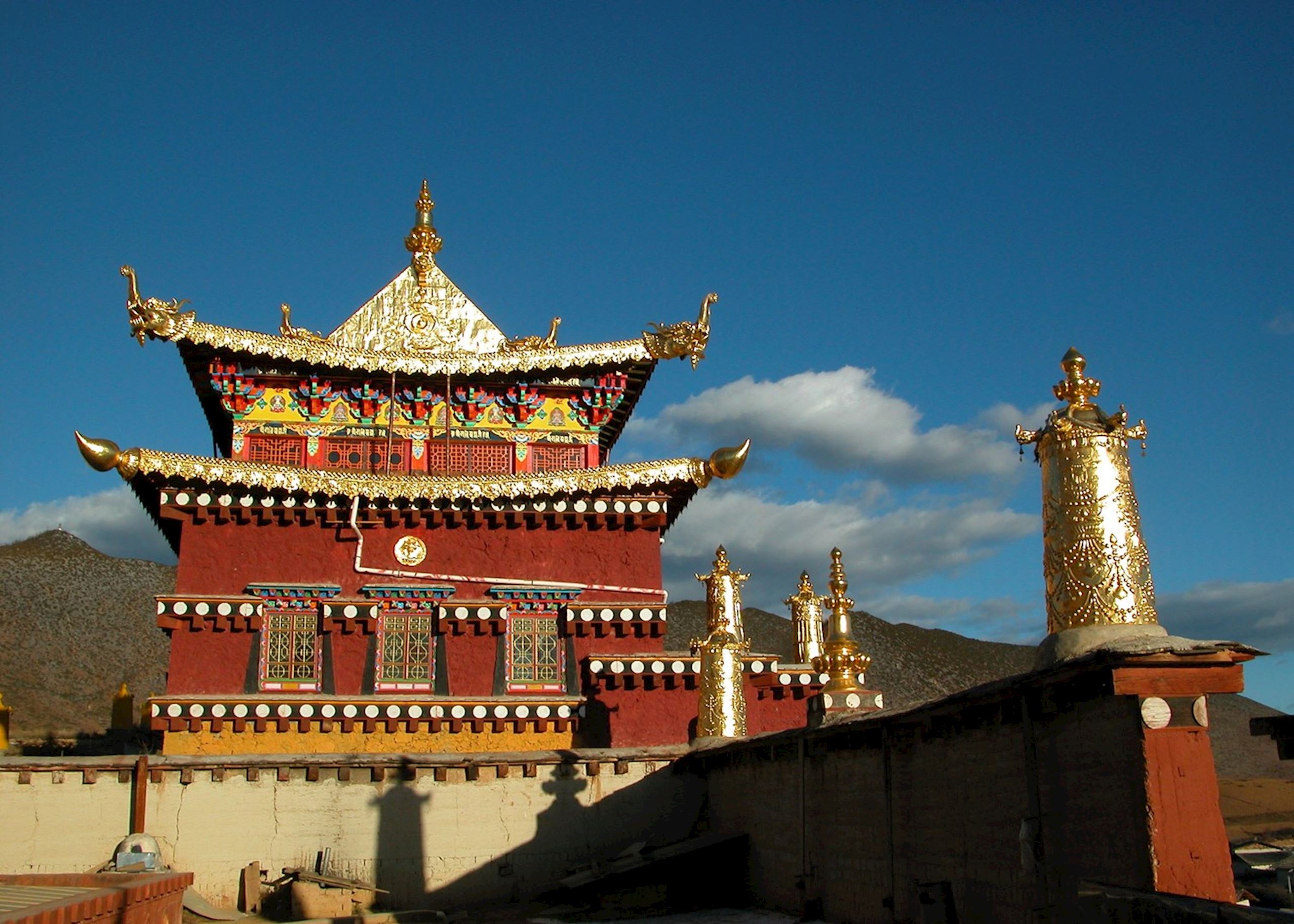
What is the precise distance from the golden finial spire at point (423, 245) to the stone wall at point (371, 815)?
13.6 metres

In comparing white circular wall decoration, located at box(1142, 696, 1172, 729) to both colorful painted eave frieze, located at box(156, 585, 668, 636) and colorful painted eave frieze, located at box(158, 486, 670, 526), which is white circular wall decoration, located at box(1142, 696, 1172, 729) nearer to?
colorful painted eave frieze, located at box(156, 585, 668, 636)

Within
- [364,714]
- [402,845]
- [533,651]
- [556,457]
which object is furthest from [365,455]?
[402,845]

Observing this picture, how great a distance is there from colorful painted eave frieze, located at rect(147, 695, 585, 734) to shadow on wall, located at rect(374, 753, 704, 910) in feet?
10.8

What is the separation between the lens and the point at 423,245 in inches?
1215

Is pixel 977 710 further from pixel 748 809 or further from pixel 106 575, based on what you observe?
pixel 106 575

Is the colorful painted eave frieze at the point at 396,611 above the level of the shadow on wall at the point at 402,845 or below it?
above

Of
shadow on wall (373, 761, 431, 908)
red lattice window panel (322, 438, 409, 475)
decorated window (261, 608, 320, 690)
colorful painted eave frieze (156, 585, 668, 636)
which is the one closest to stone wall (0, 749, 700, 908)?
shadow on wall (373, 761, 431, 908)

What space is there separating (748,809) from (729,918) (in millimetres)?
1878

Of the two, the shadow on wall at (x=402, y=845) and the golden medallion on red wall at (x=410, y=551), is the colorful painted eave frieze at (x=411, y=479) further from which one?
the shadow on wall at (x=402, y=845)

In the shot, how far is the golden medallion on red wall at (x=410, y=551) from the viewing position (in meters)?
25.0

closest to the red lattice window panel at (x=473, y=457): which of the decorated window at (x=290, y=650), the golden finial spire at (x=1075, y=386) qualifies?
the decorated window at (x=290, y=650)

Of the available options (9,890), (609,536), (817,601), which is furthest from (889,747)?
(817,601)

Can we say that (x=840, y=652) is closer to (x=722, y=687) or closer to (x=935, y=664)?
(x=722, y=687)

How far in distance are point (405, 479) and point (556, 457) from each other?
140 inches
